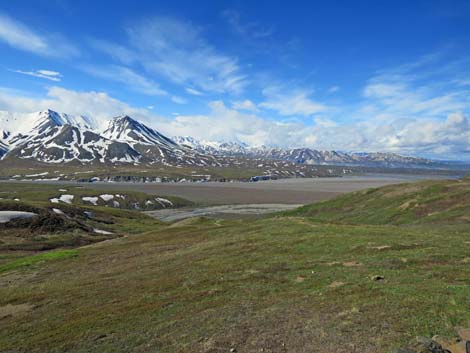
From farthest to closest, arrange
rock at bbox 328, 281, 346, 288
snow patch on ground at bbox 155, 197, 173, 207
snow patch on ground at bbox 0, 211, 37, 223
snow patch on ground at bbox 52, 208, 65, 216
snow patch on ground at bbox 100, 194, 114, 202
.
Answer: snow patch on ground at bbox 100, 194, 114, 202 → snow patch on ground at bbox 155, 197, 173, 207 → snow patch on ground at bbox 52, 208, 65, 216 → snow patch on ground at bbox 0, 211, 37, 223 → rock at bbox 328, 281, 346, 288

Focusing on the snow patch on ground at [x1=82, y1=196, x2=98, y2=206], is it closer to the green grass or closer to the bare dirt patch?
the green grass

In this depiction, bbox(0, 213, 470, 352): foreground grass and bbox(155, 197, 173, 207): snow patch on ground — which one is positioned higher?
bbox(0, 213, 470, 352): foreground grass

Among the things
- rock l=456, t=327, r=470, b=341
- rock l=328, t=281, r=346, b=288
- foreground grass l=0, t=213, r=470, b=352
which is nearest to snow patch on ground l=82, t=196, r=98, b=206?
foreground grass l=0, t=213, r=470, b=352

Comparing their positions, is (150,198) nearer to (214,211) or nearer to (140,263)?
(214,211)

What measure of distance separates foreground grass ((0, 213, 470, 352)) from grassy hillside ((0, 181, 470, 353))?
93 millimetres

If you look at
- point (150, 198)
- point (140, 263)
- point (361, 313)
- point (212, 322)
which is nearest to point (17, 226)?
point (140, 263)

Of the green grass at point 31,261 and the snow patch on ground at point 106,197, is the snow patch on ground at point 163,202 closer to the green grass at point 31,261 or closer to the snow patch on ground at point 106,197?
the snow patch on ground at point 106,197

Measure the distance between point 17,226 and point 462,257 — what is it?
88.3 m

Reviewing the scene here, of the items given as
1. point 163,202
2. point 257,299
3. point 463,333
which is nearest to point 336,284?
point 257,299

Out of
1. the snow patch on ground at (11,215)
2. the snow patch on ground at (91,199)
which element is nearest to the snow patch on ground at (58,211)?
the snow patch on ground at (11,215)

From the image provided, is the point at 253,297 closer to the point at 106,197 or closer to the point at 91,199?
the point at 91,199

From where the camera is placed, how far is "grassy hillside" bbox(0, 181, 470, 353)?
1683 centimetres

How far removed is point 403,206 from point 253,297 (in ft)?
234

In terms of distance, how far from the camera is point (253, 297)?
75.7 ft
